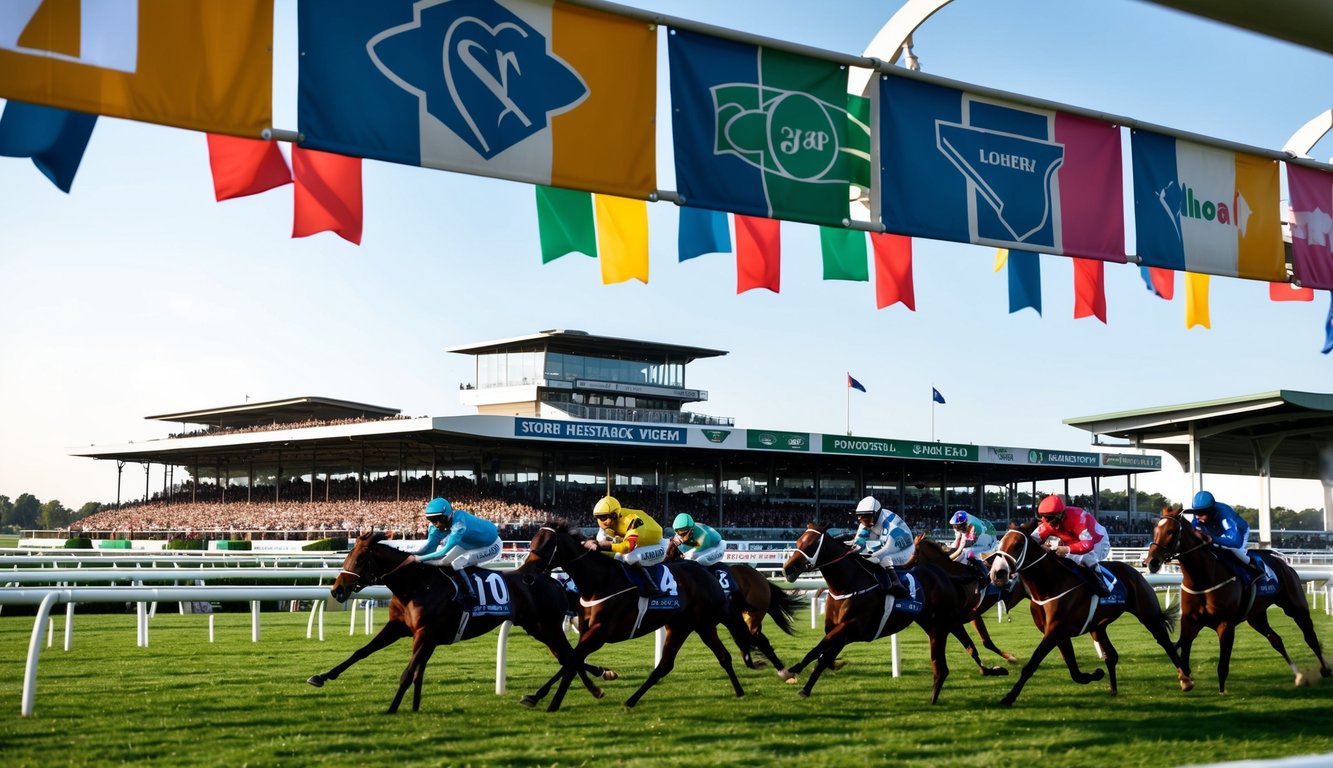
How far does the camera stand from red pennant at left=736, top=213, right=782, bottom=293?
6.04 m

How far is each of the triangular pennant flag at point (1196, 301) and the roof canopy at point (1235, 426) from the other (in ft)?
61.6

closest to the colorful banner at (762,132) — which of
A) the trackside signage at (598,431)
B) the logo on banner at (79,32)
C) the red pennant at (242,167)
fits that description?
the red pennant at (242,167)

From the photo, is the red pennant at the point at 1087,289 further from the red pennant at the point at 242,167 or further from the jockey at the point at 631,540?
the red pennant at the point at 242,167

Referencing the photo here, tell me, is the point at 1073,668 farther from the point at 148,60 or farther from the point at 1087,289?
the point at 148,60

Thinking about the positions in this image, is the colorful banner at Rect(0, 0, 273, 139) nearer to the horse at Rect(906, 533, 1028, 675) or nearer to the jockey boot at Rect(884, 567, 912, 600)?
the jockey boot at Rect(884, 567, 912, 600)

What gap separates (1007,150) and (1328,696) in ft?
14.8

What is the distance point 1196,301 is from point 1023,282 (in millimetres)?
1580

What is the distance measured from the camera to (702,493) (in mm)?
39000

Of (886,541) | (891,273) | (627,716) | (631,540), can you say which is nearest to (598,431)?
(886,541)

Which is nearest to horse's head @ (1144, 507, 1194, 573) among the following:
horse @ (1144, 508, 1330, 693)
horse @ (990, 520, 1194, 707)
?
horse @ (1144, 508, 1330, 693)

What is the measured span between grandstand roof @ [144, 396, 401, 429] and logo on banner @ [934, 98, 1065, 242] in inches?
1627

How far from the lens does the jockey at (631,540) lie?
7.36 m

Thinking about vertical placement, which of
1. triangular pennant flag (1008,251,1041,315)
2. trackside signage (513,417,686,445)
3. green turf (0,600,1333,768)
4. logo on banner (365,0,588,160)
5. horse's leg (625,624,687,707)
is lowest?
green turf (0,600,1333,768)

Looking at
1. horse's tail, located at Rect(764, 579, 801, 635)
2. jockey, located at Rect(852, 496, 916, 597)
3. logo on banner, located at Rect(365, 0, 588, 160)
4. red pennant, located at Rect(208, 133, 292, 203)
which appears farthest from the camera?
horse's tail, located at Rect(764, 579, 801, 635)
